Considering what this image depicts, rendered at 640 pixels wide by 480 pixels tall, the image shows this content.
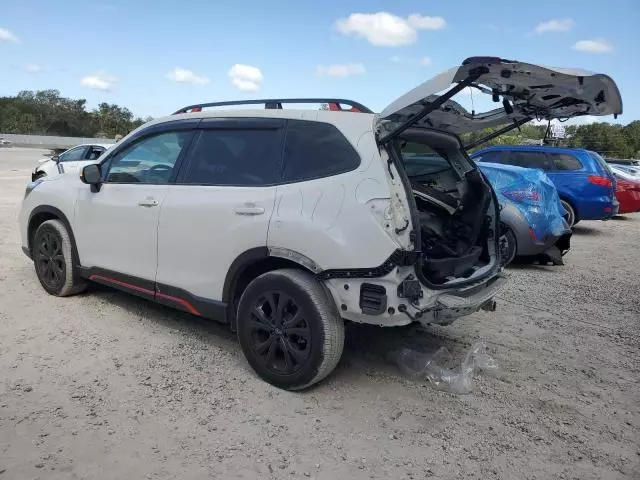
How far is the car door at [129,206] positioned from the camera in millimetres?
4293

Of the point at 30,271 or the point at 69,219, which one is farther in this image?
the point at 30,271

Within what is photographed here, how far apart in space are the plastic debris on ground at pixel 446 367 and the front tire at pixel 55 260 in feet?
10.1

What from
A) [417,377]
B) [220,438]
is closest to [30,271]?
[220,438]

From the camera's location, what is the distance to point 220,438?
3.03 metres

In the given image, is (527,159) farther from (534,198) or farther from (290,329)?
Result: (290,329)

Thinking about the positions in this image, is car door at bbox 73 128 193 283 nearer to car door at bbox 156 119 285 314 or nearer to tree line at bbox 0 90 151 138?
car door at bbox 156 119 285 314

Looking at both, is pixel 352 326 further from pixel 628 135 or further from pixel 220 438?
pixel 628 135

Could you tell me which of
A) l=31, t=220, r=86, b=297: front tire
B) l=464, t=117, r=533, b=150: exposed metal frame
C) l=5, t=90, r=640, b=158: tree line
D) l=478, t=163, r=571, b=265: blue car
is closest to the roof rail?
l=464, t=117, r=533, b=150: exposed metal frame

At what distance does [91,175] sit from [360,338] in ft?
8.83

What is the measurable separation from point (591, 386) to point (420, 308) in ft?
5.34

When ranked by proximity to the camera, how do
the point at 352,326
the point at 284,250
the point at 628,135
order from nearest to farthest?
the point at 284,250 → the point at 352,326 → the point at 628,135

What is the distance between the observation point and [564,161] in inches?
439

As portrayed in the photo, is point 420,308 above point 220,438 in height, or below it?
above

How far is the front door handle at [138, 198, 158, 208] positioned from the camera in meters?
4.24
